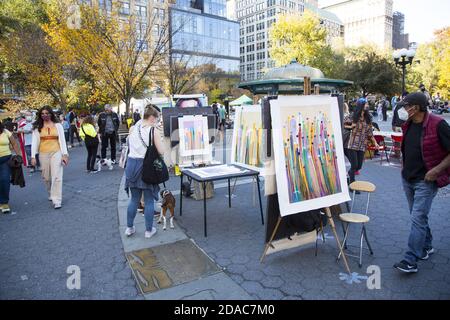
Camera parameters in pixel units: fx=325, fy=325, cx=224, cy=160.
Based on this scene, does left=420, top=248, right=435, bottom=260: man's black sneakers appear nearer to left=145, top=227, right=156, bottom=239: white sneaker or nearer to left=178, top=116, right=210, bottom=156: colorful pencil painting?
left=145, top=227, right=156, bottom=239: white sneaker

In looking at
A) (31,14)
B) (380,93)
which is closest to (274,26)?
(380,93)

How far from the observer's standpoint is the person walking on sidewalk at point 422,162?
3.12 metres

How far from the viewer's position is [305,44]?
39.6 m

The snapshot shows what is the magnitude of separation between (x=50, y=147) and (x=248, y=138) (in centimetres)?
358

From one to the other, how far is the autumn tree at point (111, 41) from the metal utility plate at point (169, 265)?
38.4 ft

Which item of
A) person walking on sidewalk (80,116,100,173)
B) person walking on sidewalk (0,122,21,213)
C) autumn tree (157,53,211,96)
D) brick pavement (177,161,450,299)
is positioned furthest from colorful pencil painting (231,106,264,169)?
autumn tree (157,53,211,96)

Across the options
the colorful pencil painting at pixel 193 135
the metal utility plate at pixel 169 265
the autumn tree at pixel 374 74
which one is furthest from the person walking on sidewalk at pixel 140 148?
the autumn tree at pixel 374 74

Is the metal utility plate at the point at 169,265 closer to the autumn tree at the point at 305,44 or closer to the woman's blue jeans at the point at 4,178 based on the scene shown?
the woman's blue jeans at the point at 4,178

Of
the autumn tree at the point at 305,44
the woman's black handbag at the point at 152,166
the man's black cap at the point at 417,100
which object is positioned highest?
the autumn tree at the point at 305,44

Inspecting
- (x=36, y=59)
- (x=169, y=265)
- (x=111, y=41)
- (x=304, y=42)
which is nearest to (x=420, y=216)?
(x=169, y=265)

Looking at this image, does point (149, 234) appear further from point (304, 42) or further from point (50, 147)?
point (304, 42)

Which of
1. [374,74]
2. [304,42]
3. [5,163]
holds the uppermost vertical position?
[304,42]

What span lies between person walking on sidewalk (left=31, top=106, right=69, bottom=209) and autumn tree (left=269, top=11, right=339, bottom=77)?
36.7 metres
